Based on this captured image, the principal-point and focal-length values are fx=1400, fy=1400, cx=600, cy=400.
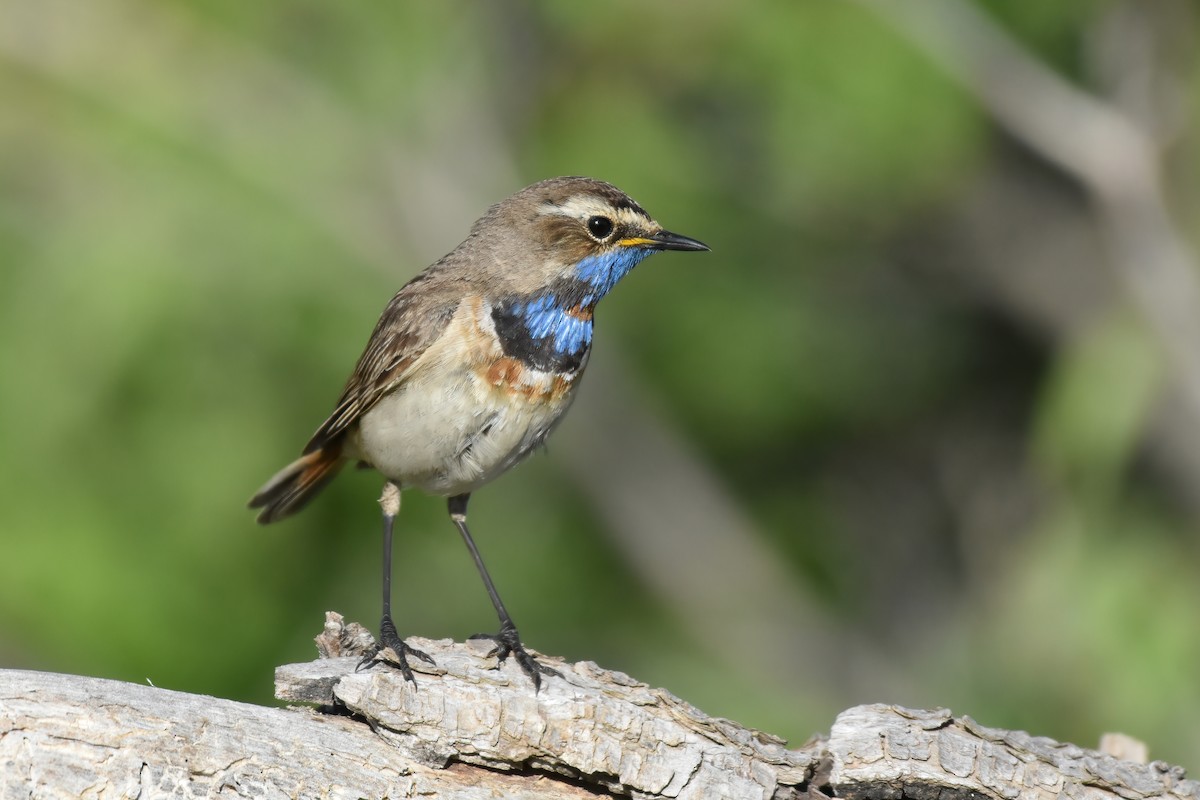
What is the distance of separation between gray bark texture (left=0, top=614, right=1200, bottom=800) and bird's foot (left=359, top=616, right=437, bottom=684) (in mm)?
39

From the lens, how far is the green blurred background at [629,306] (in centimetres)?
725

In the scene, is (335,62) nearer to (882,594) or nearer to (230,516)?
(230,516)

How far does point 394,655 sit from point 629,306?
562 cm

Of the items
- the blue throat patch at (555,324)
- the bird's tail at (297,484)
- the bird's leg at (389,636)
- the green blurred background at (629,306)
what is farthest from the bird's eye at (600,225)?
the green blurred background at (629,306)

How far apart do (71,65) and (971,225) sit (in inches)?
234

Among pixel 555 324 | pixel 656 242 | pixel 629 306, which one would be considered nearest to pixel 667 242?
pixel 656 242

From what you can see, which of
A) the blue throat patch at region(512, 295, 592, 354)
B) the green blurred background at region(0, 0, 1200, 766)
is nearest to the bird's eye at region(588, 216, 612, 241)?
the blue throat patch at region(512, 295, 592, 354)

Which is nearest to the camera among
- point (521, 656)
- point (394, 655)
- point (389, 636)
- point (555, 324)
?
point (394, 655)

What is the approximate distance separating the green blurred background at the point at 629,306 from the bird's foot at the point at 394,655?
3208 mm

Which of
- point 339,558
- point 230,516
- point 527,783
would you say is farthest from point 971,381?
point 527,783

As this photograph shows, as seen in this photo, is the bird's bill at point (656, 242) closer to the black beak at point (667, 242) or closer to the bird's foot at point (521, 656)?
the black beak at point (667, 242)

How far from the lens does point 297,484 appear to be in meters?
6.11

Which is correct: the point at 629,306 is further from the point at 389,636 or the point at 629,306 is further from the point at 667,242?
the point at 389,636

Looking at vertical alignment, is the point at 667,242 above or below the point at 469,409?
above
